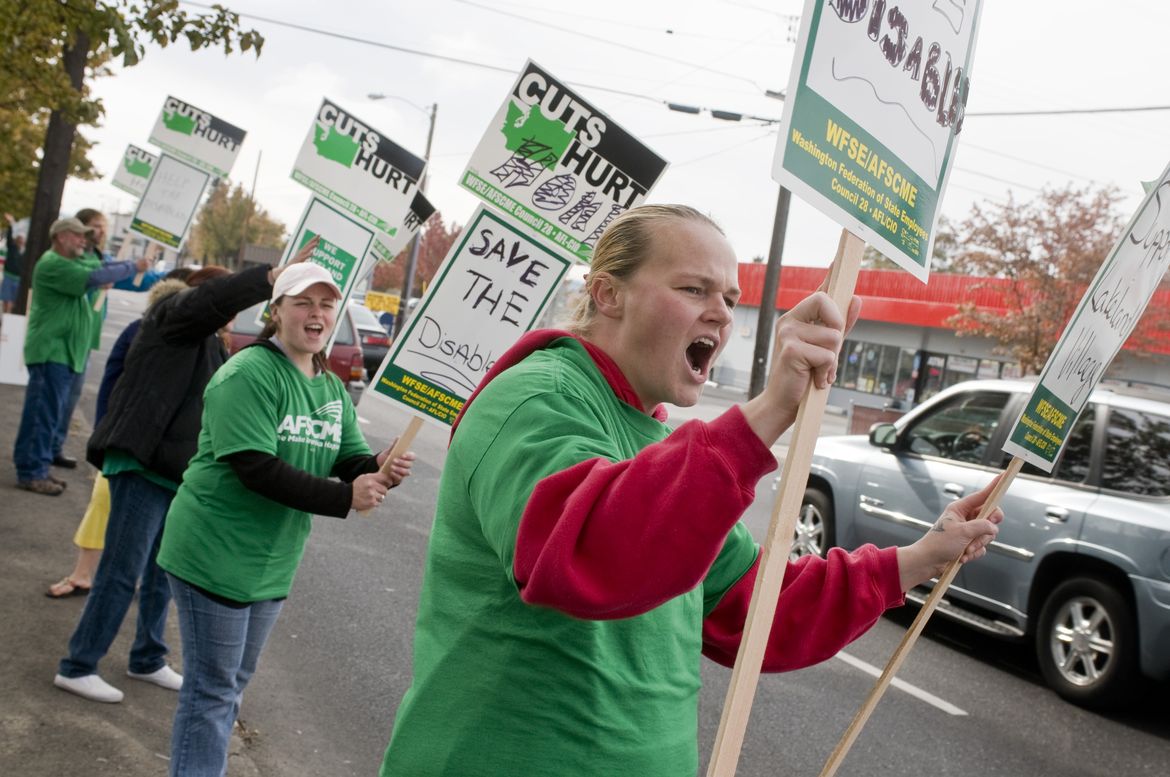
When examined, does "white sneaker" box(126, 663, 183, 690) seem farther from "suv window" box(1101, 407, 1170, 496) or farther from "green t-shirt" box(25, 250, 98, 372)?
"suv window" box(1101, 407, 1170, 496)

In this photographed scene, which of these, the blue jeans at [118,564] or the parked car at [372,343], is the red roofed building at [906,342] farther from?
the blue jeans at [118,564]

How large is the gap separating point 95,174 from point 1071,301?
870 inches

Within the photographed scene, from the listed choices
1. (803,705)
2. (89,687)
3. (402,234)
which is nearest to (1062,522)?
(803,705)

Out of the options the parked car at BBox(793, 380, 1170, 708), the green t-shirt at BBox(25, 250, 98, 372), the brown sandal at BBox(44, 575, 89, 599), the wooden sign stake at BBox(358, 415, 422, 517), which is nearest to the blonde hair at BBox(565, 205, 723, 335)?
the wooden sign stake at BBox(358, 415, 422, 517)

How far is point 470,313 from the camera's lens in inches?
152

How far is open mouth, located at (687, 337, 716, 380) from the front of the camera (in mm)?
1830

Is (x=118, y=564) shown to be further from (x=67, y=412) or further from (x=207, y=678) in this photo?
(x=67, y=412)

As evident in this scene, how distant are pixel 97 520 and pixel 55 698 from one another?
3.82 feet

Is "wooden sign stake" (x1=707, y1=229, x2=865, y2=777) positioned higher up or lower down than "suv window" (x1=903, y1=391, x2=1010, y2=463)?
lower down

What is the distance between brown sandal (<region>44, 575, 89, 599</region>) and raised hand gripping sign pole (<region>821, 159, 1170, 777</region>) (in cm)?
436

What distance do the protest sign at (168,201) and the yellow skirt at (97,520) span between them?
3.65 meters

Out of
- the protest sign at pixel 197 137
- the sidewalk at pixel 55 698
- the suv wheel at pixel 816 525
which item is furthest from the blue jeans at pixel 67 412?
the suv wheel at pixel 816 525

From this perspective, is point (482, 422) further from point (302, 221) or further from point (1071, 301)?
point (1071, 301)

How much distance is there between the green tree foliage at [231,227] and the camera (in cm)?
8106
